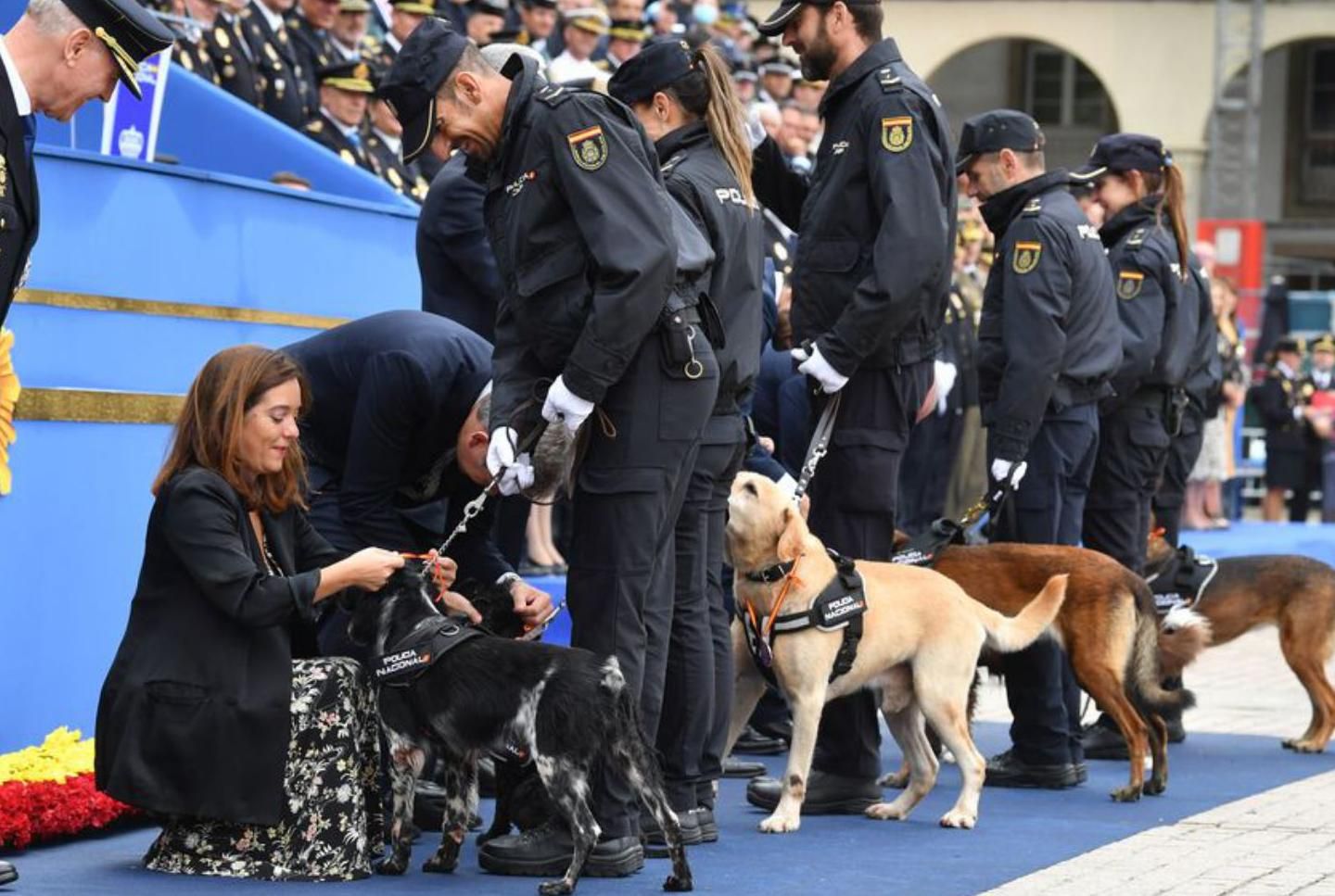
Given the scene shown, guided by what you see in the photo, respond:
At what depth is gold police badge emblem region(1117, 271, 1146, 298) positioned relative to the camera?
9.74 metres

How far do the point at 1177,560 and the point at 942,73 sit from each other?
33131 mm

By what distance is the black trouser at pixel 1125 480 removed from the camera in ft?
31.8

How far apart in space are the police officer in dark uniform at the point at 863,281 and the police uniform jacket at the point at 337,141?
387cm

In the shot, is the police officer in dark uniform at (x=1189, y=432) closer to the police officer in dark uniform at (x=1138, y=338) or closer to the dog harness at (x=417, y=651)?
the police officer in dark uniform at (x=1138, y=338)

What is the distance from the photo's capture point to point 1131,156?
984 cm

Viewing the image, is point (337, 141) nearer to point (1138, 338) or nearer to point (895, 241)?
point (1138, 338)

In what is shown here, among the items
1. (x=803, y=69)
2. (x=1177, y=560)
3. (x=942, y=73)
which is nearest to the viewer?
(x=803, y=69)

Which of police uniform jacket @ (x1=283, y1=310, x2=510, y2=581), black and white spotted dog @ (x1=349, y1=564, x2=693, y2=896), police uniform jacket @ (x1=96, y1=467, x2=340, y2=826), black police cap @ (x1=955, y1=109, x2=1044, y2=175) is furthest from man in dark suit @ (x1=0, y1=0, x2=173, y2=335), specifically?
black police cap @ (x1=955, y1=109, x2=1044, y2=175)

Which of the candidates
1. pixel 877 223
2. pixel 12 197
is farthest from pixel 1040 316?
pixel 12 197

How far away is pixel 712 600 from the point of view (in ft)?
24.0

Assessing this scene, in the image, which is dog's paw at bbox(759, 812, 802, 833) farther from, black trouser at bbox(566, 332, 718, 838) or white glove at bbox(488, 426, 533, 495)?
white glove at bbox(488, 426, 533, 495)

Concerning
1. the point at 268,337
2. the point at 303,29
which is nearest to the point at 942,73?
the point at 303,29

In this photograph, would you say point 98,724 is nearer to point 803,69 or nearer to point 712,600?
point 712,600

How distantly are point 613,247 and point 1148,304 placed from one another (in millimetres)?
4220
